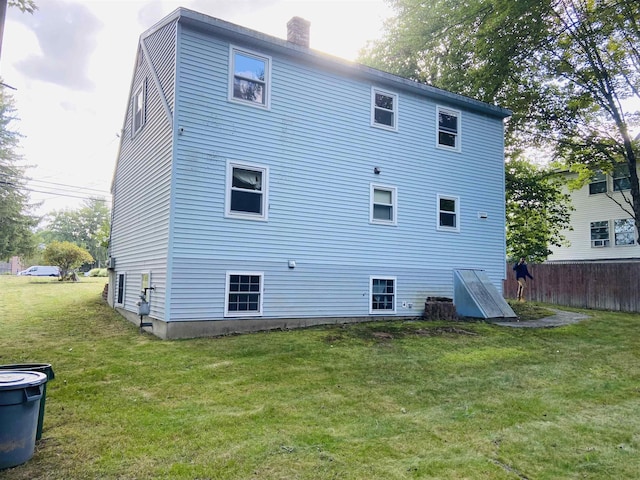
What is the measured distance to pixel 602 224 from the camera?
74.6 feet

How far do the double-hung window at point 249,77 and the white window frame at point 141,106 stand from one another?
343 cm

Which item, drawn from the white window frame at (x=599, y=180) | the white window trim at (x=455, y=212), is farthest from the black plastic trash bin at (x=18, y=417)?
the white window frame at (x=599, y=180)

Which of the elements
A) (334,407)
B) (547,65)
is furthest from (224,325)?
(547,65)

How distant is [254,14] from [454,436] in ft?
42.2

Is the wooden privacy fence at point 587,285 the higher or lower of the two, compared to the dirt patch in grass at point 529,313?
higher

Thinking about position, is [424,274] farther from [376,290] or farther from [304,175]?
[304,175]

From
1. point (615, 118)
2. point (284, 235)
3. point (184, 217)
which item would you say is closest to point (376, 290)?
point (284, 235)

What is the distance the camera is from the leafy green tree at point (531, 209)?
2025cm

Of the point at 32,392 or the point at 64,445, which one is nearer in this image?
the point at 32,392

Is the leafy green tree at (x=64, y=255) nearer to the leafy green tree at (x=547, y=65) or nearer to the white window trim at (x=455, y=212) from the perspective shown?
the leafy green tree at (x=547, y=65)

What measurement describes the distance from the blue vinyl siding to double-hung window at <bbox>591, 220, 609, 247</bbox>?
39.9 feet

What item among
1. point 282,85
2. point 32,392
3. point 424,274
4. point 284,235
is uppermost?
point 282,85

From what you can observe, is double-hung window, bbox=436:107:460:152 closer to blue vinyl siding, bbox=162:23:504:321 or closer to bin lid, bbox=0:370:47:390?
blue vinyl siding, bbox=162:23:504:321

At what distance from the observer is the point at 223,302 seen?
31.5 ft
